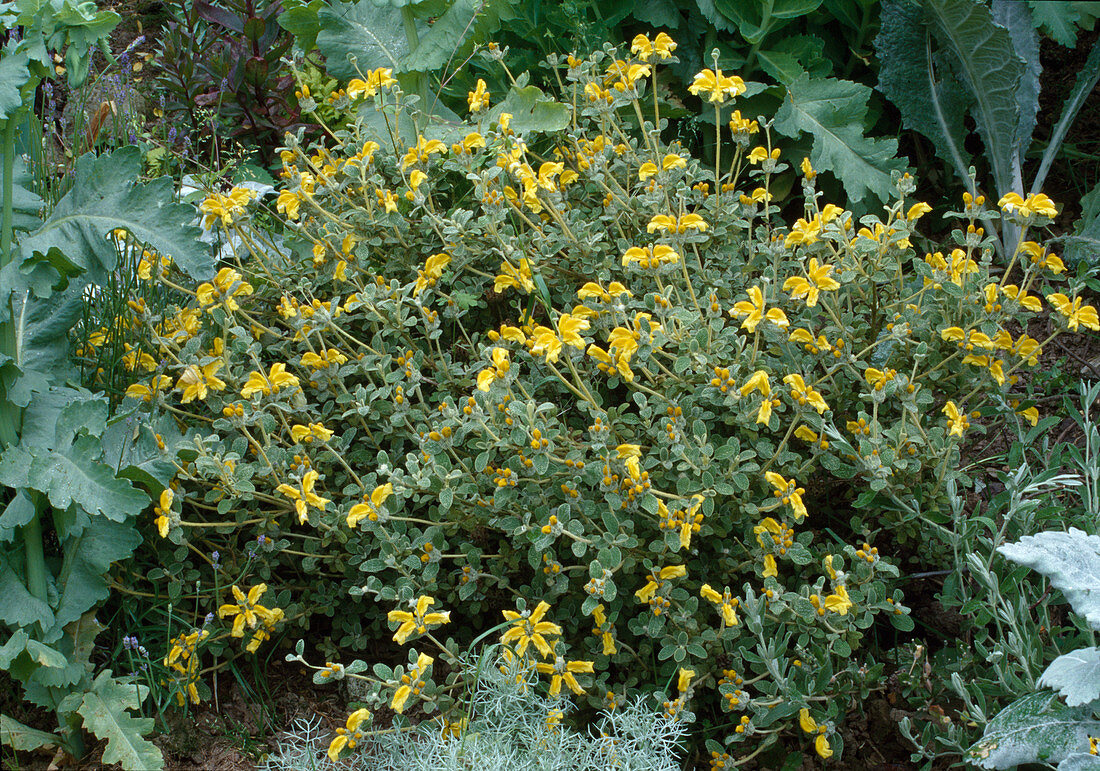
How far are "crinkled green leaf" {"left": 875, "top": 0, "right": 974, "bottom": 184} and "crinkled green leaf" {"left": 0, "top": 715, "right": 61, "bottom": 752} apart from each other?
308 cm

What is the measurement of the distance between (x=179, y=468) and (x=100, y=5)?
4073 millimetres

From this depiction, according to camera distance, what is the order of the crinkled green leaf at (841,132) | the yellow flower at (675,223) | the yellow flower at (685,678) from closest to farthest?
the yellow flower at (685,678)
the yellow flower at (675,223)
the crinkled green leaf at (841,132)

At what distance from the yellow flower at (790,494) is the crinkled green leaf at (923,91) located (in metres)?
1.81

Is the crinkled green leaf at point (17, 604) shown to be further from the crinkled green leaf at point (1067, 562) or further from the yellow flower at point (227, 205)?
the crinkled green leaf at point (1067, 562)

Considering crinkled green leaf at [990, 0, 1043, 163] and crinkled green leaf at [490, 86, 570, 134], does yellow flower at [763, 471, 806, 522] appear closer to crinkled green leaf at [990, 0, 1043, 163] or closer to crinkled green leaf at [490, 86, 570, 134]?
crinkled green leaf at [490, 86, 570, 134]

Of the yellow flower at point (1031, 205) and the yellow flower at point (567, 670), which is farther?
the yellow flower at point (1031, 205)

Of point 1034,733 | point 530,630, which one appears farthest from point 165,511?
point 1034,733

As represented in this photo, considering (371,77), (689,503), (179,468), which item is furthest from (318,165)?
(689,503)

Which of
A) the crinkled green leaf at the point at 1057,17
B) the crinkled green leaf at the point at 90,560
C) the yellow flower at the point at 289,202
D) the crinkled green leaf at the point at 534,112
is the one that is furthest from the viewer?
the crinkled green leaf at the point at 534,112

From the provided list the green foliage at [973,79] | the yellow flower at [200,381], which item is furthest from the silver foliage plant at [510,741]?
the green foliage at [973,79]

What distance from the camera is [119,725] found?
187 cm

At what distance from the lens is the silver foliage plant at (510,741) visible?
1771mm

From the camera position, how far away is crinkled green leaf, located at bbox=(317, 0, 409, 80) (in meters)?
3.25

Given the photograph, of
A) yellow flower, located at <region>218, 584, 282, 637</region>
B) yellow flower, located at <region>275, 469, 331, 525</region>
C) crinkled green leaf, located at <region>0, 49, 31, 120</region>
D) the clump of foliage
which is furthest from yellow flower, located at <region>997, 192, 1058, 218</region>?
crinkled green leaf, located at <region>0, 49, 31, 120</region>
